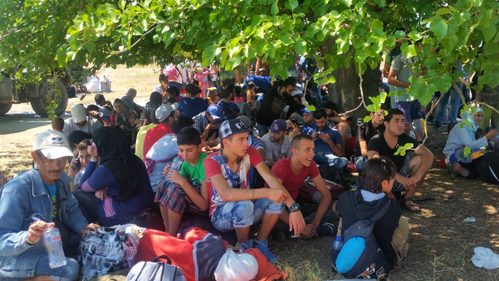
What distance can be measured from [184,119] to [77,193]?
5.10ft

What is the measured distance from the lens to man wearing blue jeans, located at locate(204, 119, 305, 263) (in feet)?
12.5

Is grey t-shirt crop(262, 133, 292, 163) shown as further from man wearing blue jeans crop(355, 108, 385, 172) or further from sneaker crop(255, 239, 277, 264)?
sneaker crop(255, 239, 277, 264)

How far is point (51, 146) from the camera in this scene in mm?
3410

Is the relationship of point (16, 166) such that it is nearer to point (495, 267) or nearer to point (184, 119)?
point (184, 119)

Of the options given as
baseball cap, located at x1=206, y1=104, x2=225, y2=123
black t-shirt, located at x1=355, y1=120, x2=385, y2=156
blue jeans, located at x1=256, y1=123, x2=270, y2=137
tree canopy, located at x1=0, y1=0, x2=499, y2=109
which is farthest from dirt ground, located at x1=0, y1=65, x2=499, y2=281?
baseball cap, located at x1=206, y1=104, x2=225, y2=123

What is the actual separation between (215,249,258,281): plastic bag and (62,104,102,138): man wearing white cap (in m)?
4.42

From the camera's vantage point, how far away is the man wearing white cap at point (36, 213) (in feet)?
10.2

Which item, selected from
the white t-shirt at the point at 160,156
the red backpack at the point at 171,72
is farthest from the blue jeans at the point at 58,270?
the red backpack at the point at 171,72

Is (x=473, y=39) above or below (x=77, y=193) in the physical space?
above

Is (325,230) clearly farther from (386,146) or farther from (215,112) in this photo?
(215,112)

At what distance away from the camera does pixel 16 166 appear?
795cm

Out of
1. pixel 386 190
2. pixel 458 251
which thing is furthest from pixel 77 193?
pixel 458 251

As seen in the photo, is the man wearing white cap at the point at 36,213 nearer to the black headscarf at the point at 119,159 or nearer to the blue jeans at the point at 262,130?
the black headscarf at the point at 119,159

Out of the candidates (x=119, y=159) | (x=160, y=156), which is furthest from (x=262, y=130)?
(x=119, y=159)
